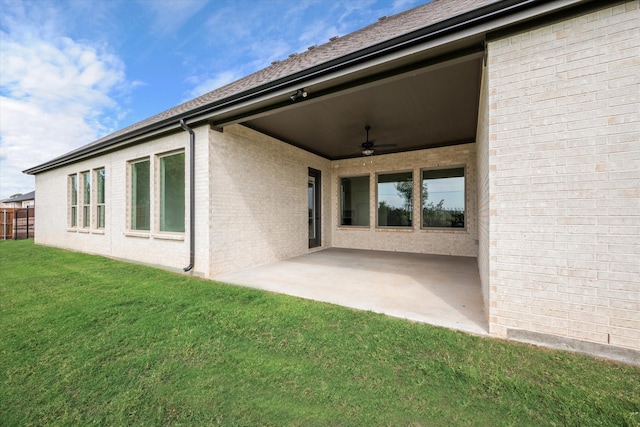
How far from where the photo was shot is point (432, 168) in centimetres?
769

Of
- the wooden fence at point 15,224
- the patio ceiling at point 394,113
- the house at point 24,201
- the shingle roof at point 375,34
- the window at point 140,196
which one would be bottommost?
the wooden fence at point 15,224

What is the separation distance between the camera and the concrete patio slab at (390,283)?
3.12m

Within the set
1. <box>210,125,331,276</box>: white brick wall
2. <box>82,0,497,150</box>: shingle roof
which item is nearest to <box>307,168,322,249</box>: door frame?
<box>210,125,331,276</box>: white brick wall

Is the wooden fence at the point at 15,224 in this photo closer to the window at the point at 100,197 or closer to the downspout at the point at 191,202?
the window at the point at 100,197

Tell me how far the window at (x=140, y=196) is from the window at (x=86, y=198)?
287 cm

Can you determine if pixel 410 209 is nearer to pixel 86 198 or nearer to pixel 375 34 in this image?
pixel 375 34

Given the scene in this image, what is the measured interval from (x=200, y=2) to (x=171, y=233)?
6.36 m

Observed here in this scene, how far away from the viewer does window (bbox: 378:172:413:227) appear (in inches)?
319

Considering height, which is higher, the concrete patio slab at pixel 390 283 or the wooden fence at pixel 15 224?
the wooden fence at pixel 15 224

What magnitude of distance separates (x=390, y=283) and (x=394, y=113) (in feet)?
10.9

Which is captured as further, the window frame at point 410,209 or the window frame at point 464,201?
the window frame at point 410,209

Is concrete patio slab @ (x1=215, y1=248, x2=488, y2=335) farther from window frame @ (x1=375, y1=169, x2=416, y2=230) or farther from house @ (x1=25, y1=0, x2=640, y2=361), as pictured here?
window frame @ (x1=375, y1=169, x2=416, y2=230)

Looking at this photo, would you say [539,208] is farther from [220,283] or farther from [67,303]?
[67,303]

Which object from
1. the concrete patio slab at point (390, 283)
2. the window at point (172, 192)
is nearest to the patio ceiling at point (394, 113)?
the window at point (172, 192)
